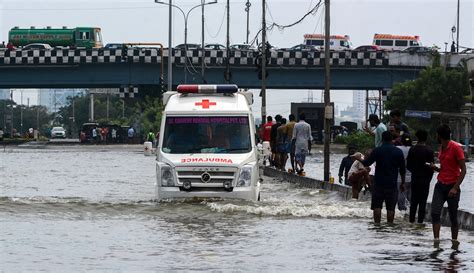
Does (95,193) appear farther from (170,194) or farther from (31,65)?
(31,65)

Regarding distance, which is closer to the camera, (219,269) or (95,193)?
(219,269)

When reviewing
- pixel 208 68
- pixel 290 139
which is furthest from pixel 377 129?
pixel 208 68

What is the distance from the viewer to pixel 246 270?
531 inches

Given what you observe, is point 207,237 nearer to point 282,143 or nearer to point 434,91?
point 282,143

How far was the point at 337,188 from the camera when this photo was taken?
28219 mm

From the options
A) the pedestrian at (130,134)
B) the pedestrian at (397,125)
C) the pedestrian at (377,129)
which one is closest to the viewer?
the pedestrian at (397,125)

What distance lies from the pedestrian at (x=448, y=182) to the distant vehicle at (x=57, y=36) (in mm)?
73261

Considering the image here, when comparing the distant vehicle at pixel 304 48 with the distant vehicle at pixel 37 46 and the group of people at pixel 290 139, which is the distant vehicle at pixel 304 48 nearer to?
the distant vehicle at pixel 37 46

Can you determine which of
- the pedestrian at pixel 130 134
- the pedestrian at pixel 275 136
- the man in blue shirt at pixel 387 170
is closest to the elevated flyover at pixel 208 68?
the pedestrian at pixel 130 134

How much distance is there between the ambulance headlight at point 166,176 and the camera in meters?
21.7

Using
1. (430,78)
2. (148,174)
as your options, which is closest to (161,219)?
(148,174)

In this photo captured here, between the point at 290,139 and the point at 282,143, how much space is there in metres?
0.69

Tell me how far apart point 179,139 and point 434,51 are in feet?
205

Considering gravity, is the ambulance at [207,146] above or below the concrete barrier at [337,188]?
above
